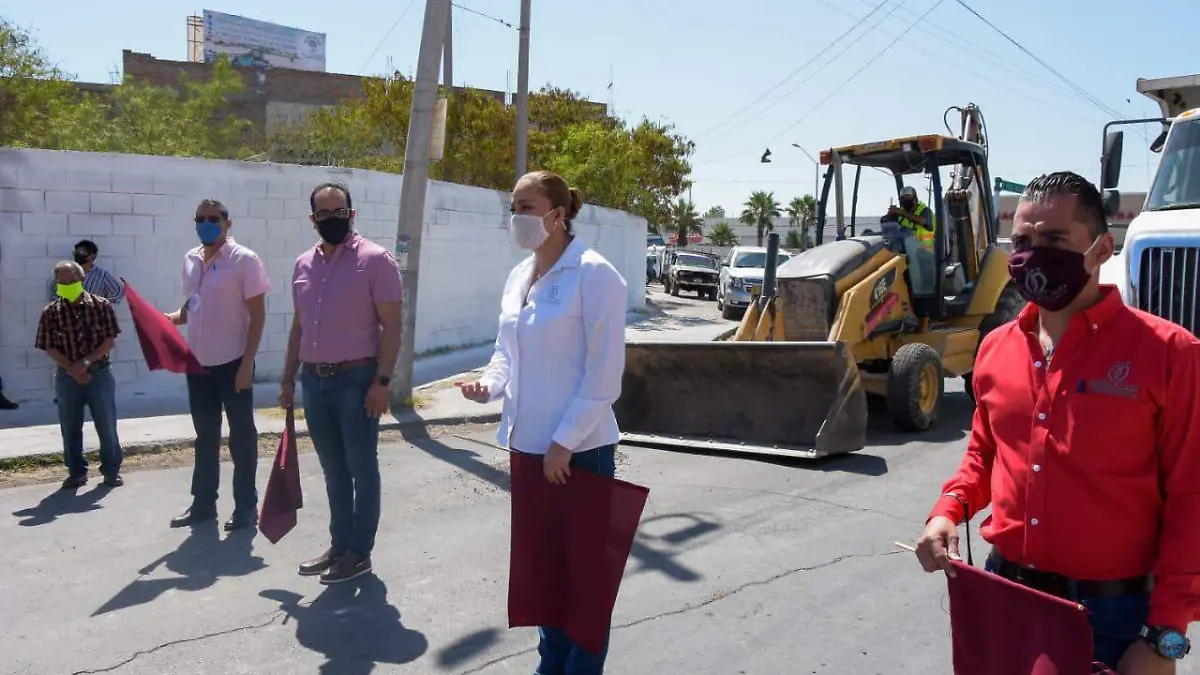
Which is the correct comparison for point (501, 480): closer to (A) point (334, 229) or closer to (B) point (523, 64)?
(A) point (334, 229)

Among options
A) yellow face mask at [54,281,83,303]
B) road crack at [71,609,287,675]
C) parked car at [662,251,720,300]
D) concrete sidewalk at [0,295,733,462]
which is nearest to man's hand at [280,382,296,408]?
road crack at [71,609,287,675]

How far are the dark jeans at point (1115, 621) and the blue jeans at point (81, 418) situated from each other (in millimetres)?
6583

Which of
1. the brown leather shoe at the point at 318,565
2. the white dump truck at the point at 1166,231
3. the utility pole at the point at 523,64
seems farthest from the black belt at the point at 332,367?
the utility pole at the point at 523,64

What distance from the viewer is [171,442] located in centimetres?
830

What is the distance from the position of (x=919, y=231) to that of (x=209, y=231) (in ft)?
23.1

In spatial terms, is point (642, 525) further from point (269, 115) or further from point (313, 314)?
point (269, 115)

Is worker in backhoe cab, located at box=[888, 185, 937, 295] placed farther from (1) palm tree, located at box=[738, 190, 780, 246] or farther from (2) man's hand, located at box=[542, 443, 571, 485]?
(1) palm tree, located at box=[738, 190, 780, 246]

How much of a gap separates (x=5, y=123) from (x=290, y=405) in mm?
23163

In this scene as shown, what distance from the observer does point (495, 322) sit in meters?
15.9

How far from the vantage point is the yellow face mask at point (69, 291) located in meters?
6.95

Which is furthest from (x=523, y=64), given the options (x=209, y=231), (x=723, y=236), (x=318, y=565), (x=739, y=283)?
(x=723, y=236)

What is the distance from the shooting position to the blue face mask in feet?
19.1

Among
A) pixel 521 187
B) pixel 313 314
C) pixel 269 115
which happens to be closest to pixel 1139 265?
pixel 521 187

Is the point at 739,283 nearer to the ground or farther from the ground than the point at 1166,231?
nearer to the ground
